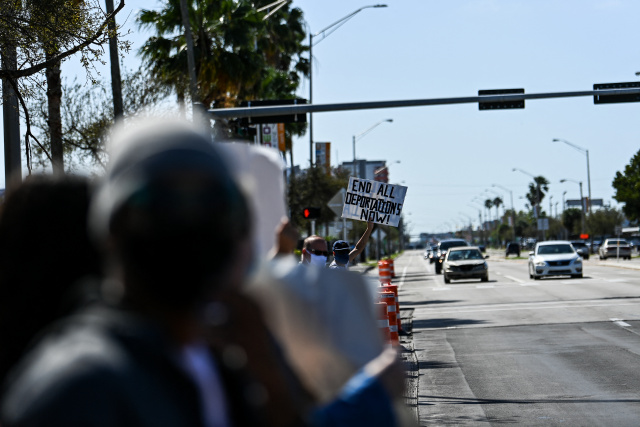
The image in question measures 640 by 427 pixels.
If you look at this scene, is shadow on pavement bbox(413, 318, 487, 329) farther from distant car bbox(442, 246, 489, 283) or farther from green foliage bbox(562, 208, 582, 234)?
green foliage bbox(562, 208, 582, 234)

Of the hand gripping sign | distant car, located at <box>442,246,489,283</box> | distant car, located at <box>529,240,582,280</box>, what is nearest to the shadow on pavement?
the hand gripping sign

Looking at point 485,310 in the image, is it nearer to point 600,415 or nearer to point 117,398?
point 600,415

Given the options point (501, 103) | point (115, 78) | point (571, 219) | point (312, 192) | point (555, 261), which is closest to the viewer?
point (115, 78)

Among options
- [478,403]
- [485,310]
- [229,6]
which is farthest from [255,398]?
[229,6]

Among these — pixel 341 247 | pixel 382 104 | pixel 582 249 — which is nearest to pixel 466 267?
pixel 382 104

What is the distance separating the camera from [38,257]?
212cm

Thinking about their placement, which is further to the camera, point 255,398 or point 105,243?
point 255,398

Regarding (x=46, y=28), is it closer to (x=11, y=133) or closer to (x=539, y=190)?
(x=11, y=133)

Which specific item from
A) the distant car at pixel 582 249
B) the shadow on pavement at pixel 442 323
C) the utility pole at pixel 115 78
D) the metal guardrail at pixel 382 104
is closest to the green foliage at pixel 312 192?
the shadow on pavement at pixel 442 323

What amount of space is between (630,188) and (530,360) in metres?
84.8

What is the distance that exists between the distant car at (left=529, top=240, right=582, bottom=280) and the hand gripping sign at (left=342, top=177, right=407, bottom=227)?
943 inches

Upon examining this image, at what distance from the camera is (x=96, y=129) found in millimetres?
24469

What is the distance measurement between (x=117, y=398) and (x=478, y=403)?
9.30m

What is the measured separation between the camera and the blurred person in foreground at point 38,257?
6.86 feet
